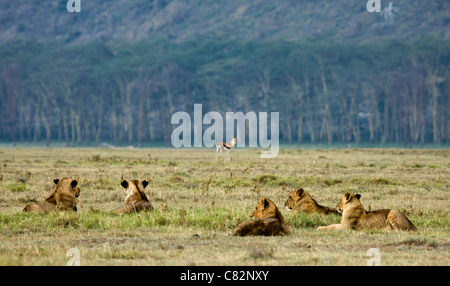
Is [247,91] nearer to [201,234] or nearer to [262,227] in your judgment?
[201,234]

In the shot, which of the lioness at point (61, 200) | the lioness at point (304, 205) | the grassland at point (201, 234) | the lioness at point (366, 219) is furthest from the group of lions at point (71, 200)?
the lioness at point (366, 219)

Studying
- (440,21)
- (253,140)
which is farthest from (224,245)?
(440,21)

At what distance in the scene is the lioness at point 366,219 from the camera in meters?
12.7

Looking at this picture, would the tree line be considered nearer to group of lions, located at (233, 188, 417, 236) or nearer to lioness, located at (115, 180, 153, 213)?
lioness, located at (115, 180, 153, 213)

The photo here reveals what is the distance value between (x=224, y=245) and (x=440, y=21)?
135 meters

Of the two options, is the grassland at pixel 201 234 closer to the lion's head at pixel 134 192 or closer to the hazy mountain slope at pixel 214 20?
the lion's head at pixel 134 192

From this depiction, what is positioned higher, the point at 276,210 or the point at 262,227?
the point at 276,210

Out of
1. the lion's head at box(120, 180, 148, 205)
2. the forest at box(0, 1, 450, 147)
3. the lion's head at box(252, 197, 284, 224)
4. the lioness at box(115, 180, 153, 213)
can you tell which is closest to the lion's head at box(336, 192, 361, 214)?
the lion's head at box(252, 197, 284, 224)

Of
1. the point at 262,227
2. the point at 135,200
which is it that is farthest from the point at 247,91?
the point at 262,227

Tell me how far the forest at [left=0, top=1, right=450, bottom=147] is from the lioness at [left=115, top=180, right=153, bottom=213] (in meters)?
78.6

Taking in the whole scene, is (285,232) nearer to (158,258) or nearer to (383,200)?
(158,258)

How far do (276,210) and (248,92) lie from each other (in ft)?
323

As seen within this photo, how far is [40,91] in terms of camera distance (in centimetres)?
11044

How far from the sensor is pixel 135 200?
48.9 ft
